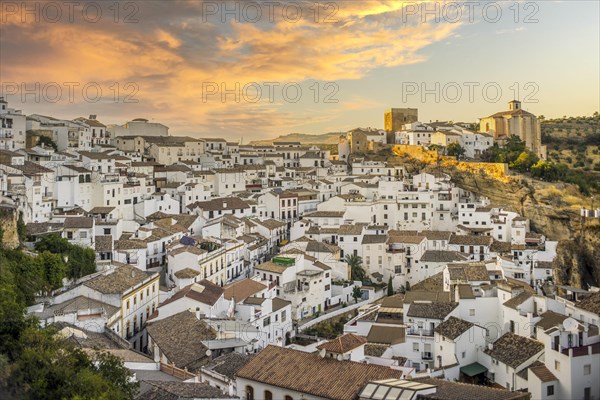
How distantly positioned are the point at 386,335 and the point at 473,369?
355 cm

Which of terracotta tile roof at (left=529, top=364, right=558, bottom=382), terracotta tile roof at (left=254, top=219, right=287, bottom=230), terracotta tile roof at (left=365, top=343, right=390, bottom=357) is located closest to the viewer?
terracotta tile roof at (left=529, top=364, right=558, bottom=382)

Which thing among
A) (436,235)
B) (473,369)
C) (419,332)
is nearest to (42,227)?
(419,332)

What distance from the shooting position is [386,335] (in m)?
21.9

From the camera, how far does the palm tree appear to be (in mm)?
31078

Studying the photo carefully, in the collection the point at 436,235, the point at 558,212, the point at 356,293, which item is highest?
the point at 558,212

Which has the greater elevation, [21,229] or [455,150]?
[455,150]

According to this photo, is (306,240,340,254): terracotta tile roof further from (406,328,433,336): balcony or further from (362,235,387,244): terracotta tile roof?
(406,328,433,336): balcony

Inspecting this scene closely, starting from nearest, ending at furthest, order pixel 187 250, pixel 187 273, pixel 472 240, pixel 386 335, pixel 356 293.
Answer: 1. pixel 386 335
2. pixel 187 273
3. pixel 187 250
4. pixel 356 293
5. pixel 472 240

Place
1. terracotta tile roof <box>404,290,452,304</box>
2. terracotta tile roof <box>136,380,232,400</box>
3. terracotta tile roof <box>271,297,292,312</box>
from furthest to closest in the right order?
terracotta tile roof <box>404,290,452,304</box> < terracotta tile roof <box>271,297,292,312</box> < terracotta tile roof <box>136,380,232,400</box>

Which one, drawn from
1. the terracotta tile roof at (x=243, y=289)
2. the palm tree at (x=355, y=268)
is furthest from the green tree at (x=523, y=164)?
the terracotta tile roof at (x=243, y=289)

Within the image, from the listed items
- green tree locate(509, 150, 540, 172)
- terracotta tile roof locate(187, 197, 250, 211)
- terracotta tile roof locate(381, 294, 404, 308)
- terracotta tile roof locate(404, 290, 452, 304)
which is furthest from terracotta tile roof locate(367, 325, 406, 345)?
green tree locate(509, 150, 540, 172)

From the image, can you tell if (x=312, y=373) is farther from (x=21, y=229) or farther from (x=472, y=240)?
Result: (x=472, y=240)

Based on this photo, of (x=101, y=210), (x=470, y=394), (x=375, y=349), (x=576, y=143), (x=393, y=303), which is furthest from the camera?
(x=576, y=143)

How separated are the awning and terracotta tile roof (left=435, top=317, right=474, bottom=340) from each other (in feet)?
3.58
